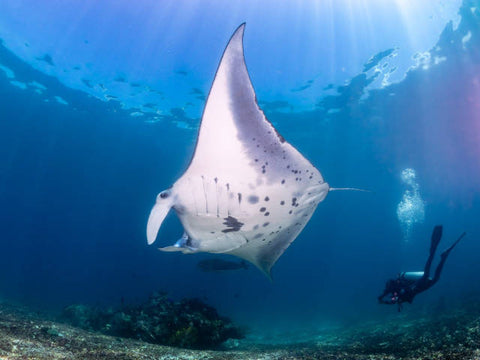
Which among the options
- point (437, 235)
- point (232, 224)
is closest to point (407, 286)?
point (437, 235)

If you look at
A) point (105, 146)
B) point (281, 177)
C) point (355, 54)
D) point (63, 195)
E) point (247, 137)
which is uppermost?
point (355, 54)

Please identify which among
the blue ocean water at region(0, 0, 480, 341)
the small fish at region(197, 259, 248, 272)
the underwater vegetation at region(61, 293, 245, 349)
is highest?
the blue ocean water at region(0, 0, 480, 341)

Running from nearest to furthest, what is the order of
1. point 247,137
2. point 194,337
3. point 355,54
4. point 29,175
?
1. point 247,137
2. point 194,337
3. point 355,54
4. point 29,175

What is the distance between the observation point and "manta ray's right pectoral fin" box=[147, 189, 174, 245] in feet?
11.1

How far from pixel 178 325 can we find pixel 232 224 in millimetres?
3737

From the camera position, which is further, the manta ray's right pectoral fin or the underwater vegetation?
the underwater vegetation

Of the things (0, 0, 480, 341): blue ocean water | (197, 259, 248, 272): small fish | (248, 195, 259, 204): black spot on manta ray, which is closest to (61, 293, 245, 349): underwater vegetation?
(248, 195, 259, 204): black spot on manta ray

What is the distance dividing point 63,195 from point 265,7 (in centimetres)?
4570

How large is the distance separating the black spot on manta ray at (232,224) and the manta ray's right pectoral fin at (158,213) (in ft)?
2.59

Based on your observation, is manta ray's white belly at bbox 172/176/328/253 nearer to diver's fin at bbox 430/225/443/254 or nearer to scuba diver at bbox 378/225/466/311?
scuba diver at bbox 378/225/466/311

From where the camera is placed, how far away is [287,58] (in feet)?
59.0

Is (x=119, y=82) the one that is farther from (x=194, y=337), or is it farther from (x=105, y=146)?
(x=194, y=337)

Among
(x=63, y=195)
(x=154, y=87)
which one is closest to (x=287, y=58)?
(x=154, y=87)

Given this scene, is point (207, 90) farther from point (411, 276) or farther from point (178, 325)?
point (178, 325)
